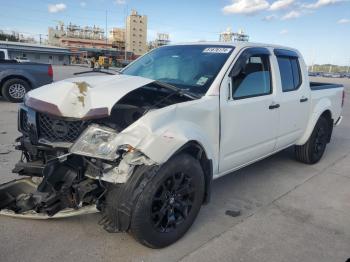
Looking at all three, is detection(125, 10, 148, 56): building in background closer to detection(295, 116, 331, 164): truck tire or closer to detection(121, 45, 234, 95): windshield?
detection(295, 116, 331, 164): truck tire

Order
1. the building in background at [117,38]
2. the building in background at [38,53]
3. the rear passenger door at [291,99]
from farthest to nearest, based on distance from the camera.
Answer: the building in background at [117,38], the building in background at [38,53], the rear passenger door at [291,99]

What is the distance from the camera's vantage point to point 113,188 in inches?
105

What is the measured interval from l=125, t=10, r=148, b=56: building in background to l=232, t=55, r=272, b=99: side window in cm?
10365

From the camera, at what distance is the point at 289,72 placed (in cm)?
465

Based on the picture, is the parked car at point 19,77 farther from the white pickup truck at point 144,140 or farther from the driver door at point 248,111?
the driver door at point 248,111

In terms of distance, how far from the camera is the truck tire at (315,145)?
529 centimetres

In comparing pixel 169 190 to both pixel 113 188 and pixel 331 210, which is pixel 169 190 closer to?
pixel 113 188

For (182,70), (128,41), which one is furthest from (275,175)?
(128,41)

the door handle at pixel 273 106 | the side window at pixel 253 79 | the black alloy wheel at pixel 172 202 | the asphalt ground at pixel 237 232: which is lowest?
the asphalt ground at pixel 237 232

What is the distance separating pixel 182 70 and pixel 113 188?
1.73 meters

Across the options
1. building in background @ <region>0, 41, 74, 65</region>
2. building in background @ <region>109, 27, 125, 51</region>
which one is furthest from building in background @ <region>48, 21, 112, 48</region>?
building in background @ <region>0, 41, 74, 65</region>

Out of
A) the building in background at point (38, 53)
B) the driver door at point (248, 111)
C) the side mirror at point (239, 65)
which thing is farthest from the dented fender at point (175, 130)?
the building in background at point (38, 53)

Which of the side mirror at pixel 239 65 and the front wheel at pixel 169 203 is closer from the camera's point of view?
the front wheel at pixel 169 203

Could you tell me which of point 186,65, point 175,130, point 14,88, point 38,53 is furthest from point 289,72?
point 38,53
